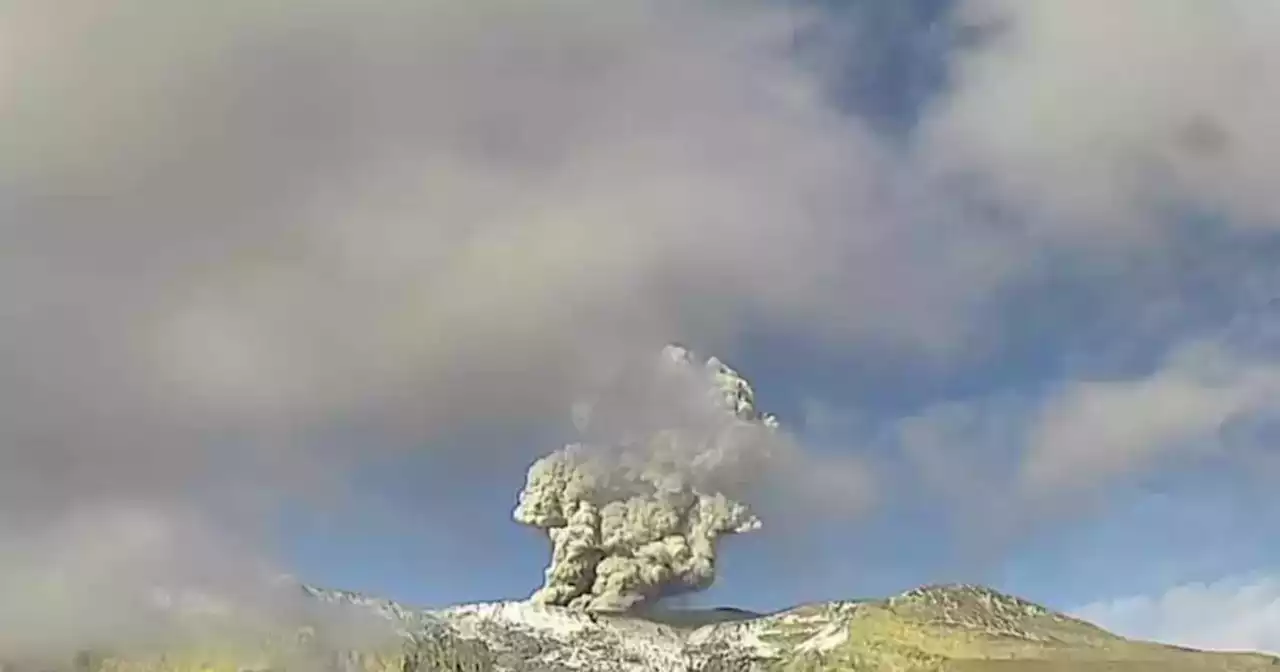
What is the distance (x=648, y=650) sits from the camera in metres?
183

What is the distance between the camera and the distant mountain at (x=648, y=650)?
584 ft

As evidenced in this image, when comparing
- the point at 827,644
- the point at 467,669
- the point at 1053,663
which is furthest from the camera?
the point at 827,644

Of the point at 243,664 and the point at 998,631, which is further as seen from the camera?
the point at 998,631

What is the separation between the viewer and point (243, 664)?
181 metres

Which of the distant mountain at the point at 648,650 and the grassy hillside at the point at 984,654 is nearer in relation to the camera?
the grassy hillside at the point at 984,654

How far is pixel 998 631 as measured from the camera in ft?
654

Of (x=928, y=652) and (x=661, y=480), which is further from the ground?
(x=661, y=480)

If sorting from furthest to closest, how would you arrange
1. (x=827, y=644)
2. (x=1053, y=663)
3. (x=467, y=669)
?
(x=827, y=644) < (x=467, y=669) < (x=1053, y=663)

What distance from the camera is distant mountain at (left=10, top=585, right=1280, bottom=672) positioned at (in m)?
178

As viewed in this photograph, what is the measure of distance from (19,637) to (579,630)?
70.1m

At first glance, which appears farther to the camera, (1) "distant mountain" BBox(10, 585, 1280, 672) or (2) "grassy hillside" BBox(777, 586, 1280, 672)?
(1) "distant mountain" BBox(10, 585, 1280, 672)

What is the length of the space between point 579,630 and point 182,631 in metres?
52.3

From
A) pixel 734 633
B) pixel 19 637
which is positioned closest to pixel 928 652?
pixel 734 633

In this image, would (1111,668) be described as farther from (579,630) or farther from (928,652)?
(579,630)
